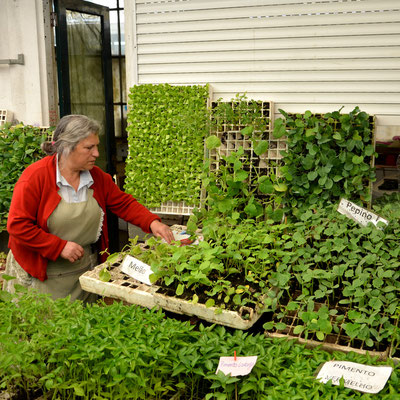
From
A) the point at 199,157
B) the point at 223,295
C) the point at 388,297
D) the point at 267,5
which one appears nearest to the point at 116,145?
the point at 199,157

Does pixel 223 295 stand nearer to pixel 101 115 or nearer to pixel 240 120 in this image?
pixel 240 120

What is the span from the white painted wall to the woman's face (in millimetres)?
2281

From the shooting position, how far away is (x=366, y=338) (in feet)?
6.16

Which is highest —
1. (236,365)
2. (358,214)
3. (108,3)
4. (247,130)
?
(108,3)

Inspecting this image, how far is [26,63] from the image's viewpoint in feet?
16.1

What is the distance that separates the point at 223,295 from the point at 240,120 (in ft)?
5.25

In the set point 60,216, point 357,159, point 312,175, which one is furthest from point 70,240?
point 357,159

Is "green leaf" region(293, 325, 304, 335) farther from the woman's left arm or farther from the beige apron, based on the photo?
the beige apron

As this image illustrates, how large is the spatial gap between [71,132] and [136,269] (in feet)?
3.23

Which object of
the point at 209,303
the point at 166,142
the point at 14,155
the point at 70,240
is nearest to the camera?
the point at 209,303

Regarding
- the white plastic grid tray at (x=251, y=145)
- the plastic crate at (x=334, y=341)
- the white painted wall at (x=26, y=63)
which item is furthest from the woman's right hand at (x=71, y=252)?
the white painted wall at (x=26, y=63)

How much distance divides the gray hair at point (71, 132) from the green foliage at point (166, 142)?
0.85m

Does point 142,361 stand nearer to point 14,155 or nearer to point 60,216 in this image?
point 60,216

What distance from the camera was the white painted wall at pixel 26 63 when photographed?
15.8ft
